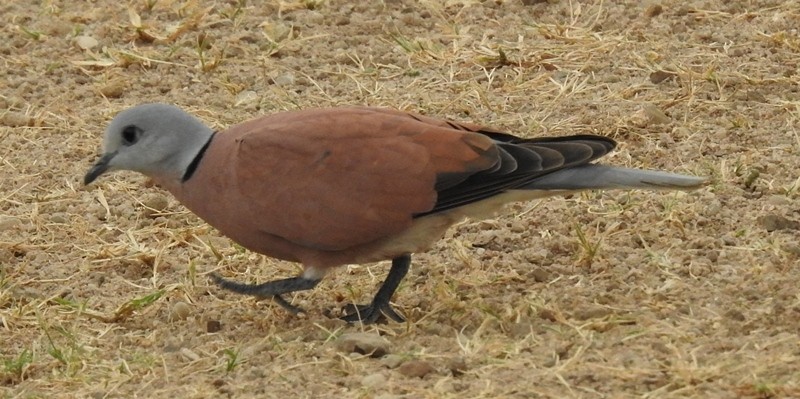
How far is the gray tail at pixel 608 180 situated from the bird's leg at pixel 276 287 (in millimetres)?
799

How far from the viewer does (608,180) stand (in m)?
4.73

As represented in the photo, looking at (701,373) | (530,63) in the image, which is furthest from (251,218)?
(530,63)

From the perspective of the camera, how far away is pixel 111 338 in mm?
4984

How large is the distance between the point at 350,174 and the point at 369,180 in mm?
65

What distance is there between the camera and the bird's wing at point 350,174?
4.70 metres

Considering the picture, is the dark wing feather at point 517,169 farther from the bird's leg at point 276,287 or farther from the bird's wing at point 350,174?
the bird's leg at point 276,287

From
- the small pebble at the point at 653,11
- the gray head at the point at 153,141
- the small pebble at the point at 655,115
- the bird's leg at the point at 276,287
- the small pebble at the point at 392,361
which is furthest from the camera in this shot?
the small pebble at the point at 653,11

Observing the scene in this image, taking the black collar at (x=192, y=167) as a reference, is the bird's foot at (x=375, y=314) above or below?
below

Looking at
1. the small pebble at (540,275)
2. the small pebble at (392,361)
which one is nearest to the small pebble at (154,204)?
the small pebble at (540,275)

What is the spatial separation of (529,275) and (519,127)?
1381 millimetres

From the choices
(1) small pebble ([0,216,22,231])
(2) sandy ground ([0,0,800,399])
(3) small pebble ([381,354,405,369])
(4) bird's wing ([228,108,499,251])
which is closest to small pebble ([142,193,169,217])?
(2) sandy ground ([0,0,800,399])

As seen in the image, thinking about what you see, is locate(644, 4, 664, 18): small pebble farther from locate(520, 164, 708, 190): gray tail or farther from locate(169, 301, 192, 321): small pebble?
locate(169, 301, 192, 321): small pebble

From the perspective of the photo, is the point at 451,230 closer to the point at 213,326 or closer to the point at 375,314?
the point at 375,314

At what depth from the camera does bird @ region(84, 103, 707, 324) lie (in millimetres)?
4703
